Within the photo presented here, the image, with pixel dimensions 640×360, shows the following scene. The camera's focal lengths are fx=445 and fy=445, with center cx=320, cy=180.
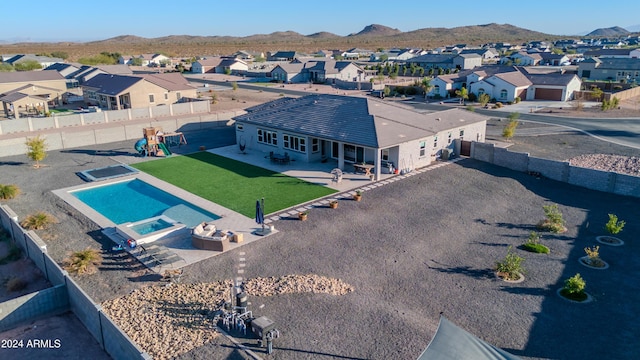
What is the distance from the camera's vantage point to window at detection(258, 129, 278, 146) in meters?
35.4

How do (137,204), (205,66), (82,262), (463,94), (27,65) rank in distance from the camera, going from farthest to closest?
(205,66)
(27,65)
(463,94)
(137,204)
(82,262)

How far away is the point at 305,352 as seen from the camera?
1345 centimetres

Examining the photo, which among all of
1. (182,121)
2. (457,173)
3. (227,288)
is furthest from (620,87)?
(227,288)

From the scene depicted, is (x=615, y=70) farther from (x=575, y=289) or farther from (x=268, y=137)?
(x=575, y=289)

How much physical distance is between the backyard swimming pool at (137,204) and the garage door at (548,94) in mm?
57837

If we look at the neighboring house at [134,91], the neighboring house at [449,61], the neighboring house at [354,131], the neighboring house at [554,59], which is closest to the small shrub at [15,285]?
the neighboring house at [354,131]

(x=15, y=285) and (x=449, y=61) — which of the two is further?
(x=449, y=61)

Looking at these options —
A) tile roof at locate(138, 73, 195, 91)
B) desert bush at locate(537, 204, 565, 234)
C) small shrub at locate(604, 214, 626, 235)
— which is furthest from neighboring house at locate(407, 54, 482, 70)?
small shrub at locate(604, 214, 626, 235)

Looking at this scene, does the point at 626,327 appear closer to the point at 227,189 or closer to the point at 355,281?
the point at 355,281

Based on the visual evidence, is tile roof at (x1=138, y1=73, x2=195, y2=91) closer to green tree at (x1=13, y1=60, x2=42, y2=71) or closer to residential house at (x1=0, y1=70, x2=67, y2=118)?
residential house at (x1=0, y1=70, x2=67, y2=118)

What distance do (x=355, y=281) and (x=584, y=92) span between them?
61.4 metres

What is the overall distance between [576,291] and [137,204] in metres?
22.9

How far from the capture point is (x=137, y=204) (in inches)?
1049

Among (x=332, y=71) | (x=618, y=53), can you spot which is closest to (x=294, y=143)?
(x=332, y=71)
